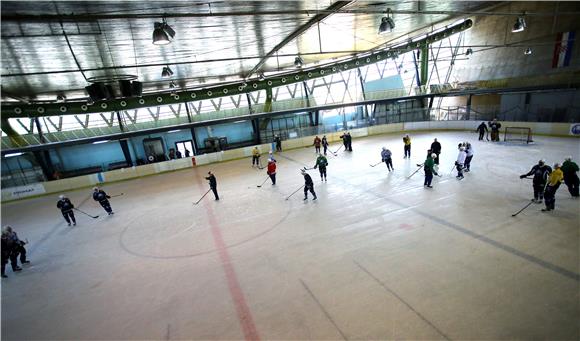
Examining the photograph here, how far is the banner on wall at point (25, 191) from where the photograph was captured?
18062 mm

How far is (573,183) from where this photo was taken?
8.35 metres

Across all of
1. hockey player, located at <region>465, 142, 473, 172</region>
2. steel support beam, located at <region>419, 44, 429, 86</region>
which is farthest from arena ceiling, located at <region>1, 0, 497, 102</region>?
steel support beam, located at <region>419, 44, 429, 86</region>

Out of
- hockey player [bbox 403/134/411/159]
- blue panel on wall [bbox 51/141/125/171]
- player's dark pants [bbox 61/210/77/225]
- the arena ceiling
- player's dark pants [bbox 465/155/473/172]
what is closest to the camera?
the arena ceiling

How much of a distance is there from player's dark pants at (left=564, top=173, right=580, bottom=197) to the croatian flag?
46.2ft

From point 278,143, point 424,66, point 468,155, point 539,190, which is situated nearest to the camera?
point 539,190

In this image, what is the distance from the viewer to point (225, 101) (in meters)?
29.4

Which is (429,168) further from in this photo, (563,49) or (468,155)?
(563,49)

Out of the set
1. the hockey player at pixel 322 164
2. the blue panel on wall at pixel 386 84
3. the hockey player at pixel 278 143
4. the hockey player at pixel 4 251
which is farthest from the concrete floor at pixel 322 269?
the blue panel on wall at pixel 386 84

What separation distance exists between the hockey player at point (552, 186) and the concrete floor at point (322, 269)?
35cm

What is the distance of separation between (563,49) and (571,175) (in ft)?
49.4

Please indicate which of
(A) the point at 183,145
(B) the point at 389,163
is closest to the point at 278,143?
(A) the point at 183,145

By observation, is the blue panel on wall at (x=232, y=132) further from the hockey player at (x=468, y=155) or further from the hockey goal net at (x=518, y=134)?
the hockey goal net at (x=518, y=134)

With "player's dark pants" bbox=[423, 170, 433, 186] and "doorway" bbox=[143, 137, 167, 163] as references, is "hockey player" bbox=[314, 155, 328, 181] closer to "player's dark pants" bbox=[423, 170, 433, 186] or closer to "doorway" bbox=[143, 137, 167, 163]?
"player's dark pants" bbox=[423, 170, 433, 186]

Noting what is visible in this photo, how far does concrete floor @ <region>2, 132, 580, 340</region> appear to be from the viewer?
4699 millimetres
